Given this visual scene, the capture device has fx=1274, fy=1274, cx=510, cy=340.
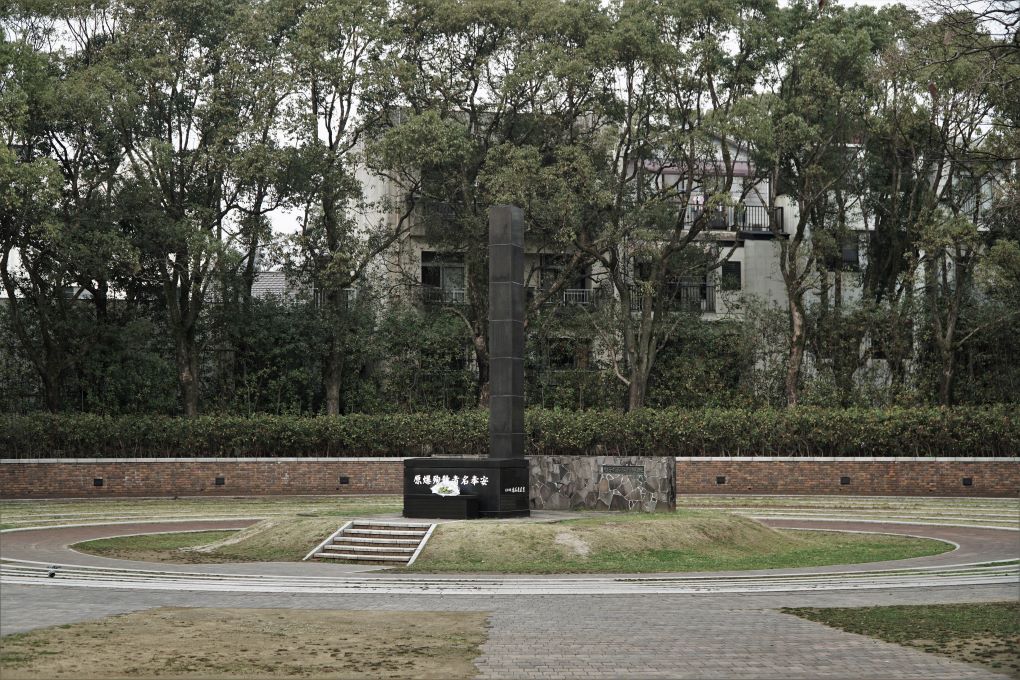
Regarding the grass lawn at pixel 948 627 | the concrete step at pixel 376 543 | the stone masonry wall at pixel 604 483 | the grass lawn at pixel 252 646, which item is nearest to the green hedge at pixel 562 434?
the stone masonry wall at pixel 604 483

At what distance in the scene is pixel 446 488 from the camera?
2075 centimetres

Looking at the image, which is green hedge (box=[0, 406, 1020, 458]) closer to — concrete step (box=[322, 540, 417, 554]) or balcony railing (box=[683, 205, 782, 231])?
balcony railing (box=[683, 205, 782, 231])

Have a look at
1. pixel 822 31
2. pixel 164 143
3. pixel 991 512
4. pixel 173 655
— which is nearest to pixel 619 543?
pixel 173 655

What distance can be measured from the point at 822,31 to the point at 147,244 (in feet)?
63.1

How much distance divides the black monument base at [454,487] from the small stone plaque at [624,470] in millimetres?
3206

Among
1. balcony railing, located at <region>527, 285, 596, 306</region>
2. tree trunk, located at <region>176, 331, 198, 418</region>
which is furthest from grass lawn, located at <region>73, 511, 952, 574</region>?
balcony railing, located at <region>527, 285, 596, 306</region>

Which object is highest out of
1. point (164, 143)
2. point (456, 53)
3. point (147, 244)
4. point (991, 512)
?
point (456, 53)

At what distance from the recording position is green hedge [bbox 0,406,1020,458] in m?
33.6

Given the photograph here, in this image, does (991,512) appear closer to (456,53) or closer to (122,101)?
(456,53)

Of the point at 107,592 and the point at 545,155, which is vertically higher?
the point at 545,155

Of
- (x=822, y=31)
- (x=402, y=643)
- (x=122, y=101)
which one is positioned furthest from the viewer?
(x=822, y=31)

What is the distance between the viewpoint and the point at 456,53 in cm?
3584

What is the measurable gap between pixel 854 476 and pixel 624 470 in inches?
455

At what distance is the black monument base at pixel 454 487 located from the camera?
20.6 metres
